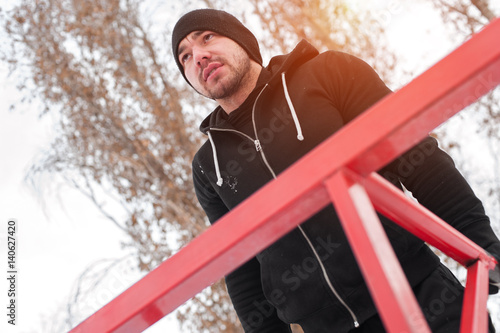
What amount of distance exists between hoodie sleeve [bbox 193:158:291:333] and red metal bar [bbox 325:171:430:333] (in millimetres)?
1101

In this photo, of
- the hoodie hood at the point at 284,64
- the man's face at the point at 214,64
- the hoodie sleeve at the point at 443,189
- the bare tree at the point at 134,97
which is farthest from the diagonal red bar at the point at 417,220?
the bare tree at the point at 134,97

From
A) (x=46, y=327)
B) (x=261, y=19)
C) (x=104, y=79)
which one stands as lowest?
(x=46, y=327)

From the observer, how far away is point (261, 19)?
15.6ft

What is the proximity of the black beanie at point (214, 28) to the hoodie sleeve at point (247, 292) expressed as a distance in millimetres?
438

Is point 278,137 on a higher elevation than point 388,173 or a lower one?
higher

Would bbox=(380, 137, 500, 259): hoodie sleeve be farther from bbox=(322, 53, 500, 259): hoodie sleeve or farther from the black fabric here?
the black fabric

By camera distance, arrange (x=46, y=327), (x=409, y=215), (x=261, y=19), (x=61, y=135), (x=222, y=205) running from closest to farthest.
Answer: (x=409, y=215) < (x=222, y=205) < (x=46, y=327) < (x=261, y=19) < (x=61, y=135)

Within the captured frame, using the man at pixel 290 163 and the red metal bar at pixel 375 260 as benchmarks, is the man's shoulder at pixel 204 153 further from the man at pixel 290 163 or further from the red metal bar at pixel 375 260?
the red metal bar at pixel 375 260

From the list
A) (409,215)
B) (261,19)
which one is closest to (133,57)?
(261,19)

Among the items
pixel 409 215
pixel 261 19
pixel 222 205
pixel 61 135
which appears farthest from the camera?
pixel 61 135

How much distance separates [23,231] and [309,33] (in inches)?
129

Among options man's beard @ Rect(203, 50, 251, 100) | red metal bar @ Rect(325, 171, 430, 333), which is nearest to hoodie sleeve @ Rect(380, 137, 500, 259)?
man's beard @ Rect(203, 50, 251, 100)

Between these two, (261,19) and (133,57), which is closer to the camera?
(261,19)

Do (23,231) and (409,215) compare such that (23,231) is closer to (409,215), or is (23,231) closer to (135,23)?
(135,23)
